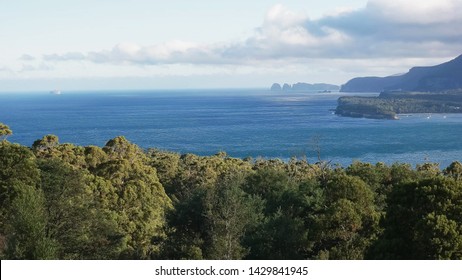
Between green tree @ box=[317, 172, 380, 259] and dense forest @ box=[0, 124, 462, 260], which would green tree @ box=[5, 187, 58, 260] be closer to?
dense forest @ box=[0, 124, 462, 260]

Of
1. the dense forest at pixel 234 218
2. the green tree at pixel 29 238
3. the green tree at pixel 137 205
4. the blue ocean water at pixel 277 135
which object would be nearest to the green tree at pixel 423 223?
the dense forest at pixel 234 218

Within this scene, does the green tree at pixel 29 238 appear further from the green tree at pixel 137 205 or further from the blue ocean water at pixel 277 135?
the blue ocean water at pixel 277 135

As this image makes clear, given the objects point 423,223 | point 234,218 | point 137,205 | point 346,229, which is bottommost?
point 137,205

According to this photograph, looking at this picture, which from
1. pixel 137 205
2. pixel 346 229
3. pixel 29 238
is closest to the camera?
pixel 29 238

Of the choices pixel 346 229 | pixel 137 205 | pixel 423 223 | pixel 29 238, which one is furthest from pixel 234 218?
pixel 137 205

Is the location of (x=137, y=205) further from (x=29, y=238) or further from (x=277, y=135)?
(x=277, y=135)

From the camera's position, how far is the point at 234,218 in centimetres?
2280

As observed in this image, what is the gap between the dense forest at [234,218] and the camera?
18047mm

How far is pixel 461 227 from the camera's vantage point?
17.5m

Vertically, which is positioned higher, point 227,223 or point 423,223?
point 423,223

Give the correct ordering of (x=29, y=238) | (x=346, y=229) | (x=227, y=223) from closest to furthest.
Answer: (x=29, y=238) → (x=346, y=229) → (x=227, y=223)

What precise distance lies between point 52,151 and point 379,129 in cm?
10727

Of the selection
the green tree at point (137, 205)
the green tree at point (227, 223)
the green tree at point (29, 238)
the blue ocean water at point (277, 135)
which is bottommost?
the blue ocean water at point (277, 135)

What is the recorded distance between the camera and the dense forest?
18047 millimetres
